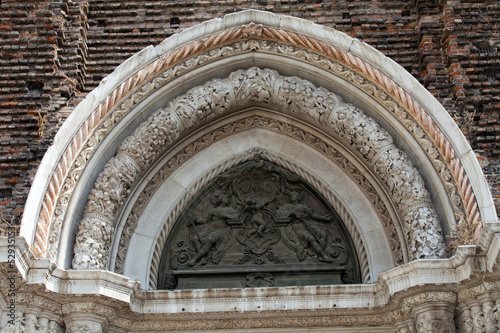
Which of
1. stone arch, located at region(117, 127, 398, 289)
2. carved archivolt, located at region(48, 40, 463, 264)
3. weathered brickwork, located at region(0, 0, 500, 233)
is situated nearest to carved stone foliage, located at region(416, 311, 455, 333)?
stone arch, located at region(117, 127, 398, 289)

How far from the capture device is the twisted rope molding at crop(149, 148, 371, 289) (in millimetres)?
8312

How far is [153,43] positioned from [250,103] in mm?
1505

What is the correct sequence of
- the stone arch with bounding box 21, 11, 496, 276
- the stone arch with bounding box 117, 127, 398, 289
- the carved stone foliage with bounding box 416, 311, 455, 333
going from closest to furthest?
1. the carved stone foliage with bounding box 416, 311, 455, 333
2. the stone arch with bounding box 21, 11, 496, 276
3. the stone arch with bounding box 117, 127, 398, 289

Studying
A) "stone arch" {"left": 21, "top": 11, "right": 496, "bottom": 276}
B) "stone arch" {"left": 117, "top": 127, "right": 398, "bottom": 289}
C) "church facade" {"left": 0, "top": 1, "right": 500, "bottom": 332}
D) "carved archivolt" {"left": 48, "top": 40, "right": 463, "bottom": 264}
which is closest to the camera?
"church facade" {"left": 0, "top": 1, "right": 500, "bottom": 332}

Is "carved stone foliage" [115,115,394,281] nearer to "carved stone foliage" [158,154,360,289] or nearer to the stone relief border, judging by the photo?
"carved stone foliage" [158,154,360,289]

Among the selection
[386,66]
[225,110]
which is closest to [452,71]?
[386,66]

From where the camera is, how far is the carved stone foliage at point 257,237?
836cm

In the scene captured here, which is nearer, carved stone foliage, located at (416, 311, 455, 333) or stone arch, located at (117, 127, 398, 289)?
carved stone foliage, located at (416, 311, 455, 333)

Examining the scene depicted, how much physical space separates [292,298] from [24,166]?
3.33 metres

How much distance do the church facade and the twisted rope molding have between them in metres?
0.02

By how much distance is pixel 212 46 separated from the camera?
347 inches

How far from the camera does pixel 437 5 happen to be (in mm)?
9586

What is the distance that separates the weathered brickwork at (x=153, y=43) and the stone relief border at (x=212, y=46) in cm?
60

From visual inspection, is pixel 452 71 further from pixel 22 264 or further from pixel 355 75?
pixel 22 264
